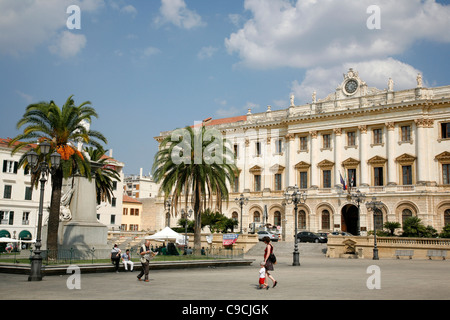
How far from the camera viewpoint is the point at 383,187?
49.2m

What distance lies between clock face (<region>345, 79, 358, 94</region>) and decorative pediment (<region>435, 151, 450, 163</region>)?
11.2 m

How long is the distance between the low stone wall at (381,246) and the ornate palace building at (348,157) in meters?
11.1

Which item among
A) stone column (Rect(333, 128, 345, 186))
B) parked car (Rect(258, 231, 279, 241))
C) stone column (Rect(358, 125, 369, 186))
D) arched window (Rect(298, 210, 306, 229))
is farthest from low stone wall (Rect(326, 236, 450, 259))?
arched window (Rect(298, 210, 306, 229))

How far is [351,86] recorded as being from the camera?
52.0 meters

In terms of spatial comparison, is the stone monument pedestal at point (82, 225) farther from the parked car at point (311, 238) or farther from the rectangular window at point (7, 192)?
the rectangular window at point (7, 192)

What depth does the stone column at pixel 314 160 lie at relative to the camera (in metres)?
53.7

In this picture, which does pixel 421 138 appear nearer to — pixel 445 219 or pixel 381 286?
pixel 445 219

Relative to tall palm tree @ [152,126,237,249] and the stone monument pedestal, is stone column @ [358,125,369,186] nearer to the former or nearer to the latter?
tall palm tree @ [152,126,237,249]

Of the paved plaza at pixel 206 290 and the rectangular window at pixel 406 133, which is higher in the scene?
the rectangular window at pixel 406 133

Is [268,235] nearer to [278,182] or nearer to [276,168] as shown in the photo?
[278,182]

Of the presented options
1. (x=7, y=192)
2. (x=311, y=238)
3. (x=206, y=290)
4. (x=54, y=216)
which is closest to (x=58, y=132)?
(x=54, y=216)

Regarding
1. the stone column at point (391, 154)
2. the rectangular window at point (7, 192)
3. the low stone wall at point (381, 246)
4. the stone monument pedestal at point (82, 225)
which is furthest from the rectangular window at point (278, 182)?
the stone monument pedestal at point (82, 225)
